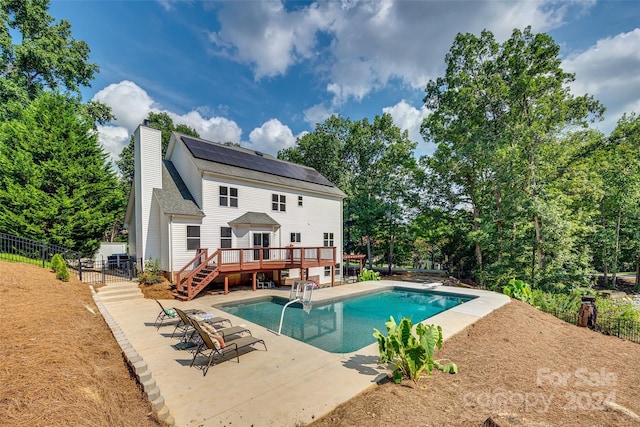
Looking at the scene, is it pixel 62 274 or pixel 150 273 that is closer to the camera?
pixel 62 274

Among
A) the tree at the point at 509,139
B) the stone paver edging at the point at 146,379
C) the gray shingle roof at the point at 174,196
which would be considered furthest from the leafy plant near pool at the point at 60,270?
the tree at the point at 509,139

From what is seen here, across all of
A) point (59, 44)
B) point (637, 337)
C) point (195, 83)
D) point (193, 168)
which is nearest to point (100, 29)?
point (195, 83)

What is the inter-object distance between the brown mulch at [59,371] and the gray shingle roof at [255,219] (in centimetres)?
871

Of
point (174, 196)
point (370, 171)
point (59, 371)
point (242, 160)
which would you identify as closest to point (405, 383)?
point (59, 371)

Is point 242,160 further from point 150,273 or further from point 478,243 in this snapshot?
point 478,243

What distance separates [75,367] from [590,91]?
29288 millimetres

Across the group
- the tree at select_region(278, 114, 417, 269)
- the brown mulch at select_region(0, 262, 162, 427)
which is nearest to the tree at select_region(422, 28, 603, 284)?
the tree at select_region(278, 114, 417, 269)

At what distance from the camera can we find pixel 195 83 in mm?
17641

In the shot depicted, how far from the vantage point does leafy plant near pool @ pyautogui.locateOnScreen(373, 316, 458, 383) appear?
4965mm

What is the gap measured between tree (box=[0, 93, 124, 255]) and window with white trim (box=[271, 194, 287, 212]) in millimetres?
10251

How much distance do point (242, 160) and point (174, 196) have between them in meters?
Result: 4.85

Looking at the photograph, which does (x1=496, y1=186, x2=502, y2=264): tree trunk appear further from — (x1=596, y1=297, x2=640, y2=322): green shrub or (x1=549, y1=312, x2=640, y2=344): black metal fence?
(x1=549, y1=312, x2=640, y2=344): black metal fence

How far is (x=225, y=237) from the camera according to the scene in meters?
15.2

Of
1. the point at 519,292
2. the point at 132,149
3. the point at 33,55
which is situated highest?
the point at 33,55
